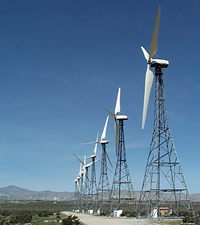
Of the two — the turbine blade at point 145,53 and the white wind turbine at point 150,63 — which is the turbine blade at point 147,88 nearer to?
the white wind turbine at point 150,63

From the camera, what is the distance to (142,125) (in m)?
35.6

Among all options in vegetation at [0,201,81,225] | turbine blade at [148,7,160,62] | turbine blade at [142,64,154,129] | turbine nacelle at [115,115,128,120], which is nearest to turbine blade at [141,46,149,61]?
turbine blade at [148,7,160,62]

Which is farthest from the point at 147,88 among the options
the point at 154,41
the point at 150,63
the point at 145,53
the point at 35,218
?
the point at 35,218

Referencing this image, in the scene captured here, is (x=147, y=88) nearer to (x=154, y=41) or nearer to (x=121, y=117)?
(x=154, y=41)

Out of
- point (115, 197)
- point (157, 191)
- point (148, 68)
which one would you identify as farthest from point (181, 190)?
point (115, 197)

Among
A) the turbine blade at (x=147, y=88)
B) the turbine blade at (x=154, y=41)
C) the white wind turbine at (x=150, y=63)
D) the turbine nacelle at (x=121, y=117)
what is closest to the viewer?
the turbine blade at (x=154, y=41)

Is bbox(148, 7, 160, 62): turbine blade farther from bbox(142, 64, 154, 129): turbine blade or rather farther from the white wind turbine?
bbox(142, 64, 154, 129): turbine blade

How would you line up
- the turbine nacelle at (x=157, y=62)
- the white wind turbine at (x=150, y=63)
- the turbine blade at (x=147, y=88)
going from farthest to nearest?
the turbine nacelle at (x=157, y=62) < the turbine blade at (x=147, y=88) < the white wind turbine at (x=150, y=63)

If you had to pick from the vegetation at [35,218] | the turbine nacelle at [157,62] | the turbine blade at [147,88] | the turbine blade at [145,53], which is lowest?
the vegetation at [35,218]

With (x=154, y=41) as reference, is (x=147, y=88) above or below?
below

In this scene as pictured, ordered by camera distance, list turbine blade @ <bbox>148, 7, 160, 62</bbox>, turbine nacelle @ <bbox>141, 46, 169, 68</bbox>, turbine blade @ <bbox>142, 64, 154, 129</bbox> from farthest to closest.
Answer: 1. turbine nacelle @ <bbox>141, 46, 169, 68</bbox>
2. turbine blade @ <bbox>142, 64, 154, 129</bbox>
3. turbine blade @ <bbox>148, 7, 160, 62</bbox>

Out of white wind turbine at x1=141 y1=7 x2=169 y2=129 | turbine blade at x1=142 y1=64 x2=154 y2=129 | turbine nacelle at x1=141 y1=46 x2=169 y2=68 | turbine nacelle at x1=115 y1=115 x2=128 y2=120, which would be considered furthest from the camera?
turbine nacelle at x1=115 y1=115 x2=128 y2=120

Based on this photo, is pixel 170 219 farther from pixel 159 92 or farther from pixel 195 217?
pixel 159 92

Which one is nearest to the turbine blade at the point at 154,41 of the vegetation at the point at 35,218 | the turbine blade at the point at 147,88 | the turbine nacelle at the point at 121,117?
the turbine blade at the point at 147,88
